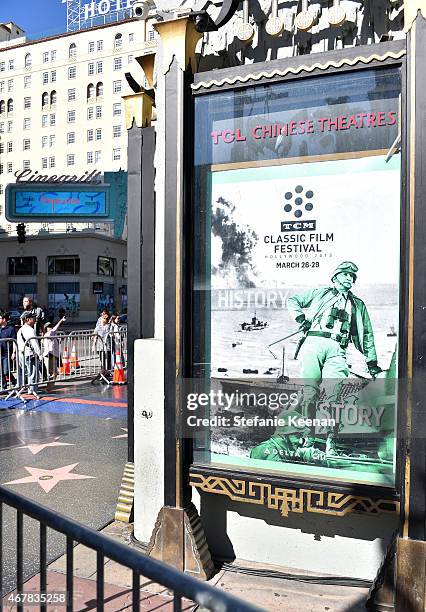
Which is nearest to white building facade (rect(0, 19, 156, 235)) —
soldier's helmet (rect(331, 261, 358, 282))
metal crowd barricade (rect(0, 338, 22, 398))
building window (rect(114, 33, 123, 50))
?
building window (rect(114, 33, 123, 50))

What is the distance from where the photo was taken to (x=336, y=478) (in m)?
3.55

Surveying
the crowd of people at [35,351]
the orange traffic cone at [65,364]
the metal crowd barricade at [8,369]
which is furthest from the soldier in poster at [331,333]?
the orange traffic cone at [65,364]

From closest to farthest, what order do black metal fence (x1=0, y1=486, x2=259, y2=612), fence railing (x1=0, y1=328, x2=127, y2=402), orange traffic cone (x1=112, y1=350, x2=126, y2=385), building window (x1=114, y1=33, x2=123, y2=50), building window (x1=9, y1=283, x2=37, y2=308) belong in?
black metal fence (x1=0, y1=486, x2=259, y2=612) → fence railing (x1=0, y1=328, x2=127, y2=402) → orange traffic cone (x1=112, y1=350, x2=126, y2=385) → building window (x1=9, y1=283, x2=37, y2=308) → building window (x1=114, y1=33, x2=123, y2=50)

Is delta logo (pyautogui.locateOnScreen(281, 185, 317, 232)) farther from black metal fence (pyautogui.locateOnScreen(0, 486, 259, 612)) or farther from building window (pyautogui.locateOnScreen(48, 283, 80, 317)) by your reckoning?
building window (pyautogui.locateOnScreen(48, 283, 80, 317))

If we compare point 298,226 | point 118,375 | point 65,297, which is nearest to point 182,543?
point 298,226

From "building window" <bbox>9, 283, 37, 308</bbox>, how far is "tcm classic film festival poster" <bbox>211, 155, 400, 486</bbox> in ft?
174

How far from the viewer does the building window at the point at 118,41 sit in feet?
191

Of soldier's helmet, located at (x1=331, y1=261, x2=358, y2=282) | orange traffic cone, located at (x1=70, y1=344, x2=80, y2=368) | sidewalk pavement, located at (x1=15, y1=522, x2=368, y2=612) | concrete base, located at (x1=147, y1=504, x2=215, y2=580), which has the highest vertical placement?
soldier's helmet, located at (x1=331, y1=261, x2=358, y2=282)

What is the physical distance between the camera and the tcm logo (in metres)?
3.66

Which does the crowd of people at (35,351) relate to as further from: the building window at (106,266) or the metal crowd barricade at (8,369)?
the building window at (106,266)

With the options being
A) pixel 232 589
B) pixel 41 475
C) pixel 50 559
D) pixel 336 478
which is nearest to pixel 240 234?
pixel 336 478

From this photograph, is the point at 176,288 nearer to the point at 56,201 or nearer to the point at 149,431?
the point at 149,431

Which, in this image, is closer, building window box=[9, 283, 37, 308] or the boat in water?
the boat in water

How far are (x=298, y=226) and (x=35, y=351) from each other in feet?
30.6
